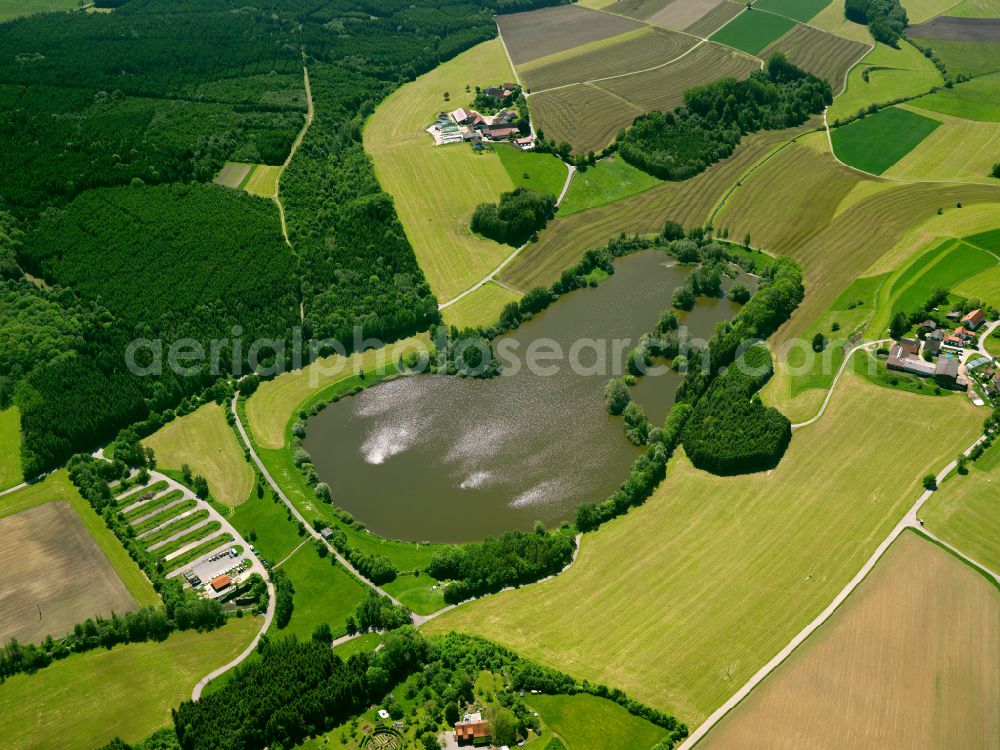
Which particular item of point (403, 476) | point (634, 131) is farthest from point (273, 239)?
point (634, 131)

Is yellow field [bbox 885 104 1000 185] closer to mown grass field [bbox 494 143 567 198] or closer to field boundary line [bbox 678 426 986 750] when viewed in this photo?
mown grass field [bbox 494 143 567 198]

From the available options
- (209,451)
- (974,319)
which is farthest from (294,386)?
(974,319)

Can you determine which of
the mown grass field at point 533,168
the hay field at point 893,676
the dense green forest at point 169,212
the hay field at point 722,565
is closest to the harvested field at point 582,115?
the mown grass field at point 533,168

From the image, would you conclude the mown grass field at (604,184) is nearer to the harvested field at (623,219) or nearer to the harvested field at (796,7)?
the harvested field at (623,219)

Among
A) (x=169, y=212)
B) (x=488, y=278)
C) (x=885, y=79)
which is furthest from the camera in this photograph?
(x=885, y=79)

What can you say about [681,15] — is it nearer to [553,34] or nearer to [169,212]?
[553,34]

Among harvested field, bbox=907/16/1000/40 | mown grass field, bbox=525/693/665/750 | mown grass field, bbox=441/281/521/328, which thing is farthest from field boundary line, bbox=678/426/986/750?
harvested field, bbox=907/16/1000/40

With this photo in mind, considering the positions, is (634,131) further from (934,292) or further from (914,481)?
(914,481)
